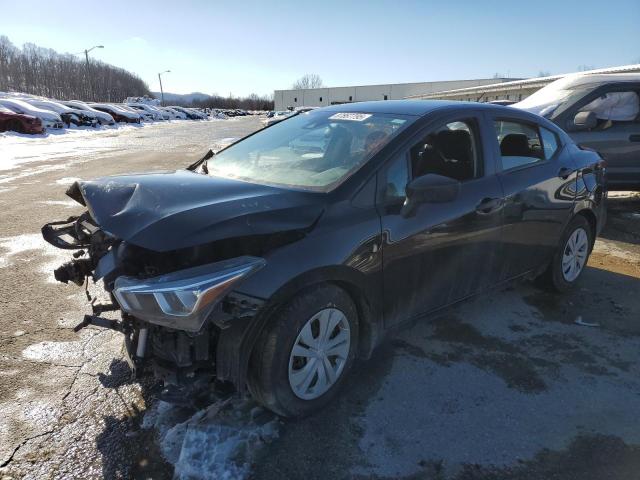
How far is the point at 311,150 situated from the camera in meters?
3.42

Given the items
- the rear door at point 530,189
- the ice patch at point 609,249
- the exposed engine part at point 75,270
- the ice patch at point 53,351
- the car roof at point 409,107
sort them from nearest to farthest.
Result: 1. the exposed engine part at point 75,270
2. the ice patch at point 53,351
3. the car roof at point 409,107
4. the rear door at point 530,189
5. the ice patch at point 609,249

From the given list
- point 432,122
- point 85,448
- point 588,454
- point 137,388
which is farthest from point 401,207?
point 85,448

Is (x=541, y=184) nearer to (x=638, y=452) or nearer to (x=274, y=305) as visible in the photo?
(x=638, y=452)

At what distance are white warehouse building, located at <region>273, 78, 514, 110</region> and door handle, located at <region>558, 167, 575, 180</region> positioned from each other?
53.8 metres

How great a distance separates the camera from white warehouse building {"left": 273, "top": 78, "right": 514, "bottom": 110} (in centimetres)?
7031

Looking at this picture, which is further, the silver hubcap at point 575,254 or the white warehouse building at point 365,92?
the white warehouse building at point 365,92

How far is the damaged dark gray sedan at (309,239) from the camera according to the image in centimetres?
228

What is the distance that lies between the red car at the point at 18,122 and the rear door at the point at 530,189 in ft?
82.0

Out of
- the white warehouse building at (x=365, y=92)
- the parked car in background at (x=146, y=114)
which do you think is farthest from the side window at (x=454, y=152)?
the white warehouse building at (x=365, y=92)

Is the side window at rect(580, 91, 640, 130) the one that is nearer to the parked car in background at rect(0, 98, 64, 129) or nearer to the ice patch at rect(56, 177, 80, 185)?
the ice patch at rect(56, 177, 80, 185)

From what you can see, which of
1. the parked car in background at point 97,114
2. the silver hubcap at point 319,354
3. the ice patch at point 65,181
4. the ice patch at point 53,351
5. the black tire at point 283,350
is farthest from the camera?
the parked car in background at point 97,114

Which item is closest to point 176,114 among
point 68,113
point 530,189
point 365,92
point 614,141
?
point 68,113

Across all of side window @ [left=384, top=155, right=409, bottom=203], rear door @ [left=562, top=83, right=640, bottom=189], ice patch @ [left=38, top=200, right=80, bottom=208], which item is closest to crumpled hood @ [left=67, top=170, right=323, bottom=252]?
side window @ [left=384, top=155, right=409, bottom=203]

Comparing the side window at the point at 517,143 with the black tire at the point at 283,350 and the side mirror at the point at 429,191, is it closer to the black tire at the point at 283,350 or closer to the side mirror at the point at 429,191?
the side mirror at the point at 429,191
